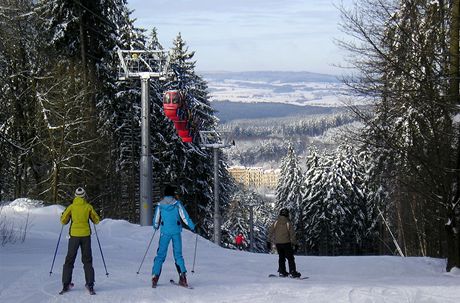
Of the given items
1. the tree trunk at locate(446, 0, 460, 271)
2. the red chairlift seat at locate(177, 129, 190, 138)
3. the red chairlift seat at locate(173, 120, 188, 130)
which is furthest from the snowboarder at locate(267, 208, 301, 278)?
the red chairlift seat at locate(177, 129, 190, 138)

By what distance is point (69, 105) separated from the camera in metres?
31.6

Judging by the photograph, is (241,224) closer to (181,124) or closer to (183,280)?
(181,124)

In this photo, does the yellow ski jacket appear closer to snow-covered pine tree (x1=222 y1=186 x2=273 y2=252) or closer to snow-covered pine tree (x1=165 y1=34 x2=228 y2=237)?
snow-covered pine tree (x1=165 y1=34 x2=228 y2=237)

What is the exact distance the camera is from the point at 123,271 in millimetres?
13852

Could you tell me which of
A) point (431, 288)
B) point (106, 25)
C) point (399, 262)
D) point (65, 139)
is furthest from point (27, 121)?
point (431, 288)

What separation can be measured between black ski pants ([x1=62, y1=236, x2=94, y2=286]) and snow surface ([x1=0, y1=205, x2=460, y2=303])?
267 millimetres

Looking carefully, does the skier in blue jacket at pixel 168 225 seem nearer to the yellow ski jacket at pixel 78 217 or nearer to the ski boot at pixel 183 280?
the ski boot at pixel 183 280

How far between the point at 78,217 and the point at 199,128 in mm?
26100

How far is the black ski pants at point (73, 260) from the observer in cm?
1081

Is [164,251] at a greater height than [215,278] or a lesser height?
greater

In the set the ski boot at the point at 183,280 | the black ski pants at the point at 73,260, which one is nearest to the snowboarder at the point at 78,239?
the black ski pants at the point at 73,260

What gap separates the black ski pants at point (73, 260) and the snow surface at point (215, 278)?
267mm

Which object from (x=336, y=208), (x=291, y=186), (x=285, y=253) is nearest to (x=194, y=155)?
(x=336, y=208)

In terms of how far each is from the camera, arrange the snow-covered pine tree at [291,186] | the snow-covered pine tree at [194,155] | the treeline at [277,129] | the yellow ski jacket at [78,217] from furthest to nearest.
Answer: the treeline at [277,129] < the snow-covered pine tree at [291,186] < the snow-covered pine tree at [194,155] < the yellow ski jacket at [78,217]
